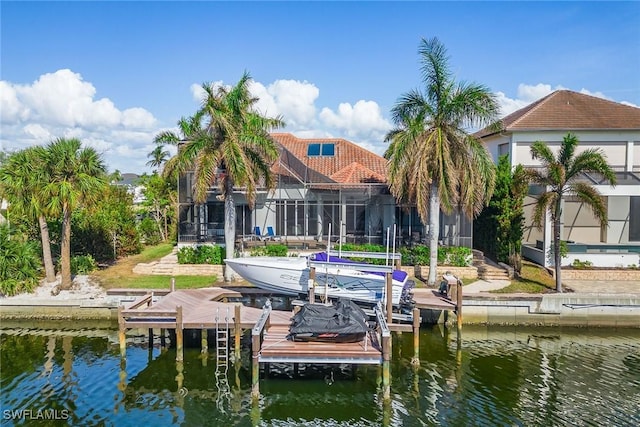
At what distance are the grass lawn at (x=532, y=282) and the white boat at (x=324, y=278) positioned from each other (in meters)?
5.96

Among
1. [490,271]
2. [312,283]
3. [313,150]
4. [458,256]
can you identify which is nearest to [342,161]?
[313,150]

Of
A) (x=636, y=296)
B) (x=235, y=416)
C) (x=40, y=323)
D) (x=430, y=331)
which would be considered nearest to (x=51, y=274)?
(x=40, y=323)

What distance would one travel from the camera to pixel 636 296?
19.9 metres

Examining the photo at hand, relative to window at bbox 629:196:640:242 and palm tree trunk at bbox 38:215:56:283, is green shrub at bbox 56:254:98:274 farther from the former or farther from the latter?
window at bbox 629:196:640:242

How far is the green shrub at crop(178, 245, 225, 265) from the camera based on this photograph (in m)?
24.4

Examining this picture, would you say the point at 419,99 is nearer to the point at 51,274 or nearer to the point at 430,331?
the point at 430,331

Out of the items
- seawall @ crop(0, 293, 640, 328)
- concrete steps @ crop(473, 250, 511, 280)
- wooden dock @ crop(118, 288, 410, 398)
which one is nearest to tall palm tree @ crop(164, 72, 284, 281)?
wooden dock @ crop(118, 288, 410, 398)

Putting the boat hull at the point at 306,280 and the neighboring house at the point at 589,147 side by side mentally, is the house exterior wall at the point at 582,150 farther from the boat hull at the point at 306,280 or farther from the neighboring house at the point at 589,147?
the boat hull at the point at 306,280

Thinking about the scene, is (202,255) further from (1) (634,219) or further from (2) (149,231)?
(1) (634,219)

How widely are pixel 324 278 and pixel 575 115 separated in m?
19.4

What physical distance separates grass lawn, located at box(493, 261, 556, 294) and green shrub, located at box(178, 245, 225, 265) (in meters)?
12.5

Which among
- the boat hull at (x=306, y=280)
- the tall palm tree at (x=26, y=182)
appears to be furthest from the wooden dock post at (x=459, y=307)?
the tall palm tree at (x=26, y=182)

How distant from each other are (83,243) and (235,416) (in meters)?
17.5

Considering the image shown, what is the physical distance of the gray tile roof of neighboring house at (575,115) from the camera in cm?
2809
